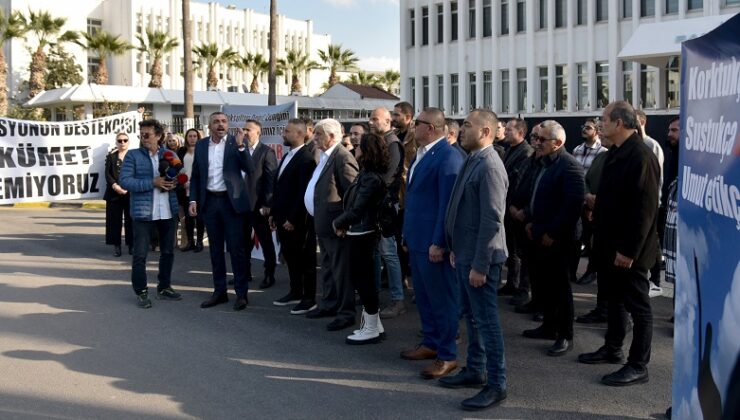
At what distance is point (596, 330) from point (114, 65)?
75.1 m

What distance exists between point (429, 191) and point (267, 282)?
460cm

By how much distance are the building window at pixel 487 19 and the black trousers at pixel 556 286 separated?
38053mm

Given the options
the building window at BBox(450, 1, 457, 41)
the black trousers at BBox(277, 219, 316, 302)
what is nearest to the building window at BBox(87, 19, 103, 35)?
the building window at BBox(450, 1, 457, 41)

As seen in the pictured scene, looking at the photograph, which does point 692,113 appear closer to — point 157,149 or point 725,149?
point 725,149

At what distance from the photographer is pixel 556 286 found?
7.49 m

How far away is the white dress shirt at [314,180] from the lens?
8.41m

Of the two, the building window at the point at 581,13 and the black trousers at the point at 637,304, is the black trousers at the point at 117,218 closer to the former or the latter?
the black trousers at the point at 637,304

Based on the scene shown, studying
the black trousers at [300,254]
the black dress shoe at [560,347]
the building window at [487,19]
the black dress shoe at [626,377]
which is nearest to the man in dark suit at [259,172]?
the black trousers at [300,254]

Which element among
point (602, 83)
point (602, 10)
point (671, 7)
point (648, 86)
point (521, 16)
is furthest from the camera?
point (521, 16)

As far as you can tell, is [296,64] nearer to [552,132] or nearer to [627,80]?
[627,80]

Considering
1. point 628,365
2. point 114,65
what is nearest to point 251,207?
point 628,365

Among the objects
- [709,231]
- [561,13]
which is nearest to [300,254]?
[709,231]

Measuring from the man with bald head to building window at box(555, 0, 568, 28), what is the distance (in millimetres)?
33695

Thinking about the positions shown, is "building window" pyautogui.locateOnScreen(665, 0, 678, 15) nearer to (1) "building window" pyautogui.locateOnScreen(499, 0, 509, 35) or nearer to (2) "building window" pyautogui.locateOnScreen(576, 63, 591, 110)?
(2) "building window" pyautogui.locateOnScreen(576, 63, 591, 110)
